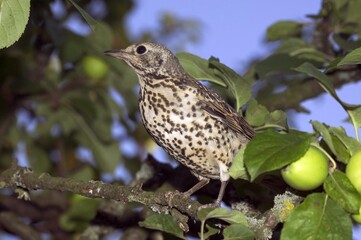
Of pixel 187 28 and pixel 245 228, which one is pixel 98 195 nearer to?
pixel 245 228

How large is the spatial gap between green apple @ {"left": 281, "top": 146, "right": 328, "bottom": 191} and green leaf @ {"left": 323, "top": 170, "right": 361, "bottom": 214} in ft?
0.15

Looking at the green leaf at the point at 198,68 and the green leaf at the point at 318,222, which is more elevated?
the green leaf at the point at 198,68

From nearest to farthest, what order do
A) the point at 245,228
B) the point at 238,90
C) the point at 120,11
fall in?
the point at 245,228 < the point at 238,90 < the point at 120,11

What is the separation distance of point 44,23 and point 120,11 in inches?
61.7

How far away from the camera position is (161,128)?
4.26 meters

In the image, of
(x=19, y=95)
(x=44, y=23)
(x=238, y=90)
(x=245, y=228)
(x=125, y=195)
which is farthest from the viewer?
(x=19, y=95)

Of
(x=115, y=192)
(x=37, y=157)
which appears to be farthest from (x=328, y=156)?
(x=37, y=157)

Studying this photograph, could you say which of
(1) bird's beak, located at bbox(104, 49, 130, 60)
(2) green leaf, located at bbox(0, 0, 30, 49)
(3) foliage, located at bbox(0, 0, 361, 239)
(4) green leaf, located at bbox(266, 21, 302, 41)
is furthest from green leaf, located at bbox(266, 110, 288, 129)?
(4) green leaf, located at bbox(266, 21, 302, 41)

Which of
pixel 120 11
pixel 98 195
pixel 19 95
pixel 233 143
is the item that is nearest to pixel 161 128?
pixel 233 143

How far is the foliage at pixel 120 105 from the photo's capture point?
342cm

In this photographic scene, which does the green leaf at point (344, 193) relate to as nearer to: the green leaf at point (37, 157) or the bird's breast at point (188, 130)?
the bird's breast at point (188, 130)

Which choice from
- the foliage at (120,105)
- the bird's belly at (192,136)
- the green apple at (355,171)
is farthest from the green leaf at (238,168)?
the bird's belly at (192,136)

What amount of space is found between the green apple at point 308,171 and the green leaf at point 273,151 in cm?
10

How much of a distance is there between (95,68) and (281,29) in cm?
137
